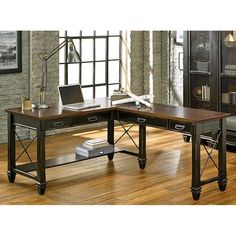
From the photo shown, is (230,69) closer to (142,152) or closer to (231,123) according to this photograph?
(231,123)

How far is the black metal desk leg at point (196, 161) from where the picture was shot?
4.49 meters

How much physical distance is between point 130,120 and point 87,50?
3.41m

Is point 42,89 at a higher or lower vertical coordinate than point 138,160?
higher

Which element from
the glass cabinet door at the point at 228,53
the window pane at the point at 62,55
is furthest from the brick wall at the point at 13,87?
the glass cabinet door at the point at 228,53

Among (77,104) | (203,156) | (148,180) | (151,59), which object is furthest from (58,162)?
(151,59)

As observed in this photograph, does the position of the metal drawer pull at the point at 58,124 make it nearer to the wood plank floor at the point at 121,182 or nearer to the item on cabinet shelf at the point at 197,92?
the wood plank floor at the point at 121,182

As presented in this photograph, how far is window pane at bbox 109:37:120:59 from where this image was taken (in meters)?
8.88

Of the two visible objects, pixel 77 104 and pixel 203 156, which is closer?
pixel 77 104

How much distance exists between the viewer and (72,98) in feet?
18.0

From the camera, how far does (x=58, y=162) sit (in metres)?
5.34

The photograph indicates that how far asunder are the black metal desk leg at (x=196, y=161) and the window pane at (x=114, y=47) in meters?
4.62

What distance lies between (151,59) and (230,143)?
279 cm
